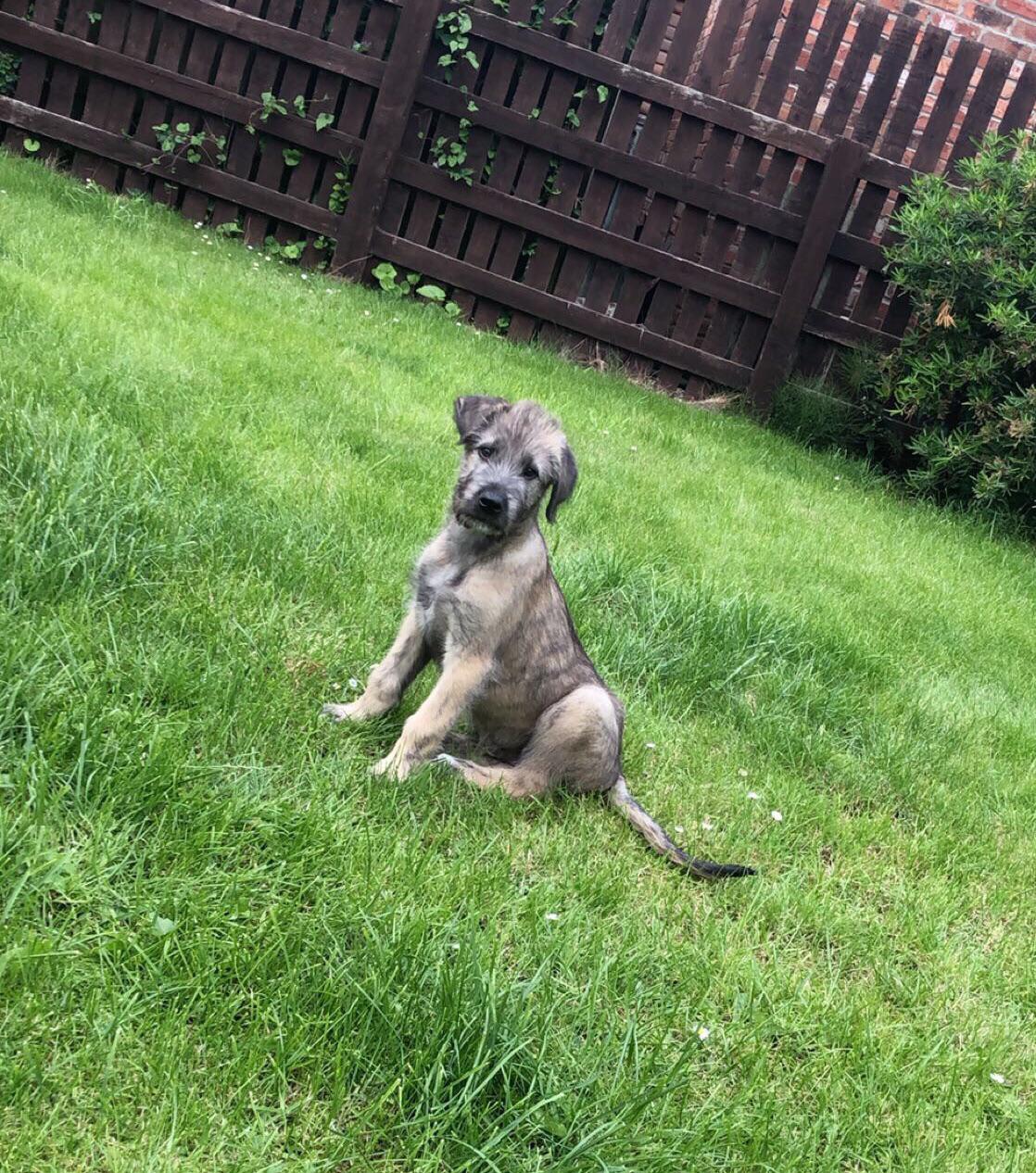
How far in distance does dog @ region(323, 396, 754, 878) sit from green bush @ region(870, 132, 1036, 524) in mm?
5348

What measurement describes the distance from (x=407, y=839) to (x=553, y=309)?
648 centimetres

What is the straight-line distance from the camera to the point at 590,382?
7.50m

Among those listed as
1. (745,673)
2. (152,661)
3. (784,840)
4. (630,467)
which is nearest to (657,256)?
(630,467)

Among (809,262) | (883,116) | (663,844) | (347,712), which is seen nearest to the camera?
(663,844)

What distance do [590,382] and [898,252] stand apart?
8.70ft

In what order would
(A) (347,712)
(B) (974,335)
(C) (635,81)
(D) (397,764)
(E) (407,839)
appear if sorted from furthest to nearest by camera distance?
1. (C) (635,81)
2. (B) (974,335)
3. (A) (347,712)
4. (D) (397,764)
5. (E) (407,839)

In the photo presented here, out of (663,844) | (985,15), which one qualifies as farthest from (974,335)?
(663,844)

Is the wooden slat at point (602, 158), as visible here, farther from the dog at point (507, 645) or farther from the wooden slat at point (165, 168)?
the dog at point (507, 645)

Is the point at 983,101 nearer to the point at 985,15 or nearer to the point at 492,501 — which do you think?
the point at 985,15

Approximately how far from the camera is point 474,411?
335cm

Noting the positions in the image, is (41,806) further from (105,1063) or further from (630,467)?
(630,467)

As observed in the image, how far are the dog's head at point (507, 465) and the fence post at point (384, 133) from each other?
5.37 m

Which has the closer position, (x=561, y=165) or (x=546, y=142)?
(x=546, y=142)

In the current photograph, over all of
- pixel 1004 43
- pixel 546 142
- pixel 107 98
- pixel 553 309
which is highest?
pixel 1004 43
